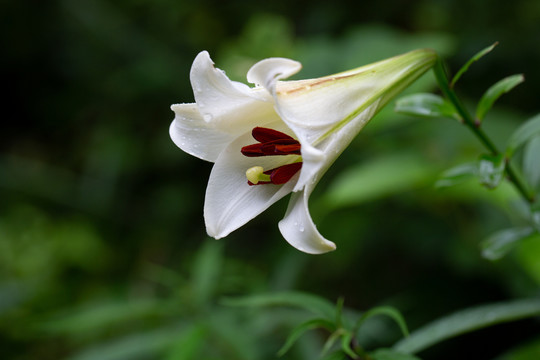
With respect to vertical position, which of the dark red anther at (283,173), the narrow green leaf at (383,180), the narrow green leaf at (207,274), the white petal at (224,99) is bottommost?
the dark red anther at (283,173)

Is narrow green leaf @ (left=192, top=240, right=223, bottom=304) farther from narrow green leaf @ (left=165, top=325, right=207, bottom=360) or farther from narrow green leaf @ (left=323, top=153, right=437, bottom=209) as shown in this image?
narrow green leaf @ (left=323, top=153, right=437, bottom=209)

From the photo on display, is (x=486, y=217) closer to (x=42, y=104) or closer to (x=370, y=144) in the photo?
(x=370, y=144)

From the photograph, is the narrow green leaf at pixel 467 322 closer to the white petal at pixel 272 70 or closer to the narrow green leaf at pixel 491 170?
the narrow green leaf at pixel 491 170

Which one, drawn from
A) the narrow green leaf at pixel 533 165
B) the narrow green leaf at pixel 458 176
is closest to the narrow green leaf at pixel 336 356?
the narrow green leaf at pixel 458 176

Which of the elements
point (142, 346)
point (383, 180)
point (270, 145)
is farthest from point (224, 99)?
point (383, 180)

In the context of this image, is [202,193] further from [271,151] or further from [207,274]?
[271,151]

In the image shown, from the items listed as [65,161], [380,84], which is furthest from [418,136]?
[65,161]

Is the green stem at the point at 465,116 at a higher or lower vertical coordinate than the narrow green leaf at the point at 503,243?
higher
